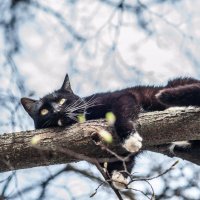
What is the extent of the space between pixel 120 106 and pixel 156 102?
410mm

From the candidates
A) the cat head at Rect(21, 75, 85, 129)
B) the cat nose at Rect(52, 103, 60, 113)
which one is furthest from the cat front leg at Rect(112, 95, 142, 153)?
the cat nose at Rect(52, 103, 60, 113)

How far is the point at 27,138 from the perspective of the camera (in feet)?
9.70

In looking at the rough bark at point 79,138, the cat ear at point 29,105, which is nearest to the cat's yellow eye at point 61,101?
the cat ear at point 29,105

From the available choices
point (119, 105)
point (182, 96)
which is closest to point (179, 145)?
point (182, 96)

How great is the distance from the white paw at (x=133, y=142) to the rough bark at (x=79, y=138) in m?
0.05

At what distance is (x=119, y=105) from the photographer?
3.52 meters

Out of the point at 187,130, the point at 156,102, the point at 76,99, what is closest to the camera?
the point at 187,130

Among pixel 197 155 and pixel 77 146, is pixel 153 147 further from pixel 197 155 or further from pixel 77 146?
pixel 77 146

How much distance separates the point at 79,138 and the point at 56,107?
0.94 m

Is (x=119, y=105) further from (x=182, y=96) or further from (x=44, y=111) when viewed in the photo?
(x=44, y=111)

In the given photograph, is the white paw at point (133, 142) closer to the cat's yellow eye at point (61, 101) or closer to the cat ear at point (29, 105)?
the cat's yellow eye at point (61, 101)

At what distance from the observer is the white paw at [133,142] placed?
2.98 m

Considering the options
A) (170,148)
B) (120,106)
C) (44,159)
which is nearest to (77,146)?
(44,159)

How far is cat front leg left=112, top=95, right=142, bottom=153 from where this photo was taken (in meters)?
3.01
